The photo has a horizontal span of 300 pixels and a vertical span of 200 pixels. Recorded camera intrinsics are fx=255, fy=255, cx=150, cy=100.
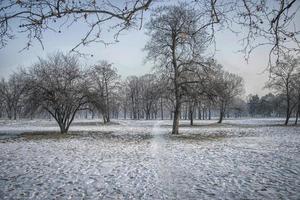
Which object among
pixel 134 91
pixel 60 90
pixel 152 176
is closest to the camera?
pixel 152 176

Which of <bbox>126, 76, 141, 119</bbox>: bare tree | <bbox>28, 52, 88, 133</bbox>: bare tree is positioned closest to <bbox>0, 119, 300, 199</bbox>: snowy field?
<bbox>28, 52, 88, 133</bbox>: bare tree

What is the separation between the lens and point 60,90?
26.1m

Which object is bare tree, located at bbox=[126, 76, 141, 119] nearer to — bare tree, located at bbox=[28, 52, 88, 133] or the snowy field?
bare tree, located at bbox=[28, 52, 88, 133]

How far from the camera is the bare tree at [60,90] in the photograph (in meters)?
25.5

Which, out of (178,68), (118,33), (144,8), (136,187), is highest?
(178,68)

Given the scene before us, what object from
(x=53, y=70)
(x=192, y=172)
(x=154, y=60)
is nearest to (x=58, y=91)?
(x=53, y=70)

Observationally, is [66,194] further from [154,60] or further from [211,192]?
[154,60]

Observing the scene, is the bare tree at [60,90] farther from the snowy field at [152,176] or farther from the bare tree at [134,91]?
the bare tree at [134,91]

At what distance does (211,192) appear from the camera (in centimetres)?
697

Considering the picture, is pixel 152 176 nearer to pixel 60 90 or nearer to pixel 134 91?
pixel 60 90

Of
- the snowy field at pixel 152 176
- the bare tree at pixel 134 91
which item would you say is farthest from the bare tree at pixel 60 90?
the bare tree at pixel 134 91

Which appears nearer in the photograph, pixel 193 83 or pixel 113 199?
pixel 113 199

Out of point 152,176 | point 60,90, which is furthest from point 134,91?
point 152,176

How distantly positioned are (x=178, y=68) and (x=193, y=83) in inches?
85.4
